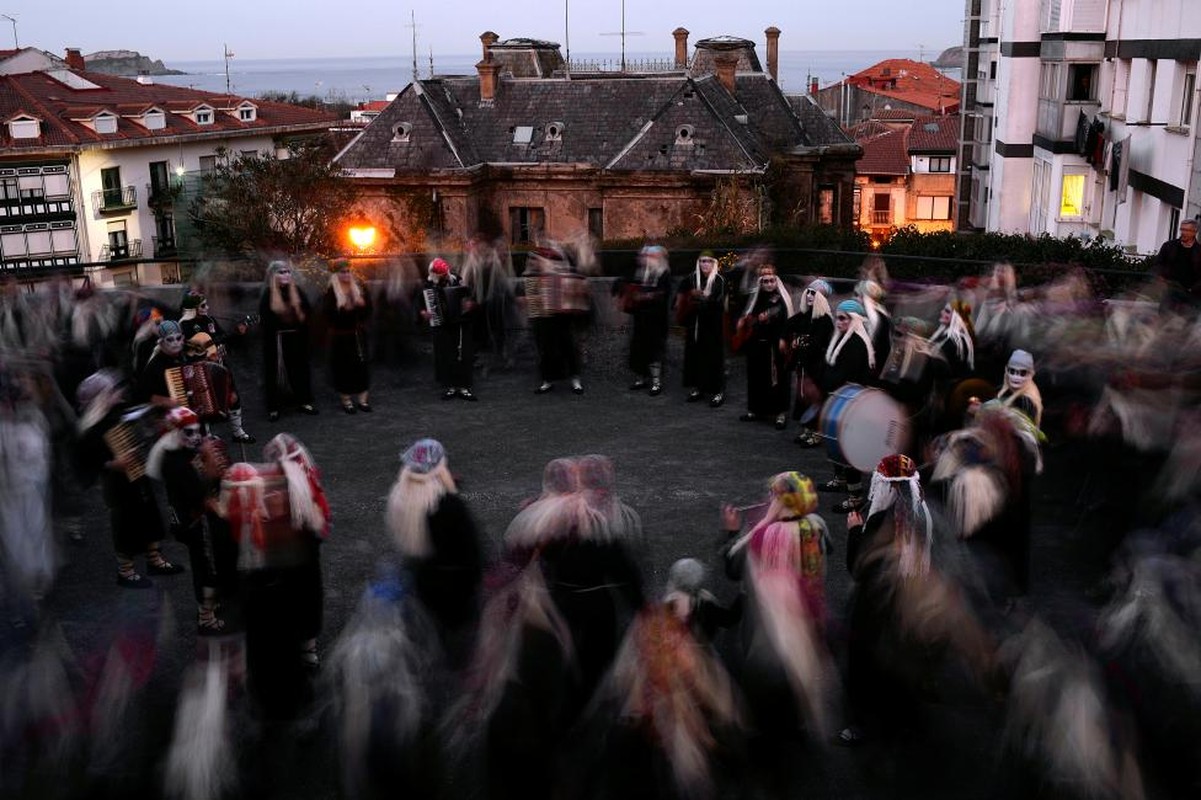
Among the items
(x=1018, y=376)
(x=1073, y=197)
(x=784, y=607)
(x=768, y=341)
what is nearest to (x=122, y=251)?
(x=1073, y=197)

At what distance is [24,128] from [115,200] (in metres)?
5.79

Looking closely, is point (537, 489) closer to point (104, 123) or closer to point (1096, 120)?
point (1096, 120)

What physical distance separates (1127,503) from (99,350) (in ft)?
34.2

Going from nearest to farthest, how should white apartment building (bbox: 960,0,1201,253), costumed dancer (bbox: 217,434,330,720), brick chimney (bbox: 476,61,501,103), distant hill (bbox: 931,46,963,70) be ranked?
costumed dancer (bbox: 217,434,330,720)
white apartment building (bbox: 960,0,1201,253)
brick chimney (bbox: 476,61,501,103)
distant hill (bbox: 931,46,963,70)

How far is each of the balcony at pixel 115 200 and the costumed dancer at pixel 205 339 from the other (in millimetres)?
50891

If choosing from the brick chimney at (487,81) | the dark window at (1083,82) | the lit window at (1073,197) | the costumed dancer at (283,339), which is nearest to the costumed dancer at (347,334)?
the costumed dancer at (283,339)

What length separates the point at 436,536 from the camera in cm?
748

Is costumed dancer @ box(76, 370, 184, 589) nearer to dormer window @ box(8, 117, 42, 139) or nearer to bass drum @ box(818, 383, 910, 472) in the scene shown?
bass drum @ box(818, 383, 910, 472)

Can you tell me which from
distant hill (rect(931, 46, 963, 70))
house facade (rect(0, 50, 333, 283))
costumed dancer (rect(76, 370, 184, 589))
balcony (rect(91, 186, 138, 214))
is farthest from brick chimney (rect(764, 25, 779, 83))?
distant hill (rect(931, 46, 963, 70))

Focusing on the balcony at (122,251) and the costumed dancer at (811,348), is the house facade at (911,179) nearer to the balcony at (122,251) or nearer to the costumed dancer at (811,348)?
the balcony at (122,251)

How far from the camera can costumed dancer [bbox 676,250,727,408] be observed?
1304 cm

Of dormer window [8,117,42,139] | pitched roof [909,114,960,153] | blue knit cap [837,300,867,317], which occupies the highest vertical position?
dormer window [8,117,42,139]

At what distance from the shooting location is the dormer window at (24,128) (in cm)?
5355

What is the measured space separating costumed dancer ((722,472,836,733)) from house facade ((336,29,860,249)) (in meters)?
30.3
